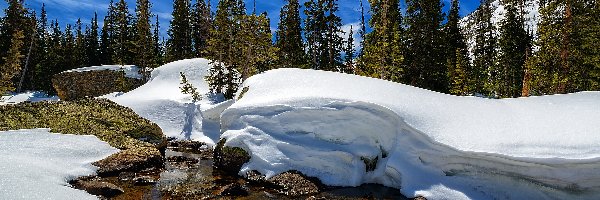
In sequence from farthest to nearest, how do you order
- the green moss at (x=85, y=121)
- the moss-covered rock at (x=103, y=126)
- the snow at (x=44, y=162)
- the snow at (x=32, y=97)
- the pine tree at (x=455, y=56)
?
the snow at (x=32, y=97)
the pine tree at (x=455, y=56)
the green moss at (x=85, y=121)
the moss-covered rock at (x=103, y=126)
the snow at (x=44, y=162)

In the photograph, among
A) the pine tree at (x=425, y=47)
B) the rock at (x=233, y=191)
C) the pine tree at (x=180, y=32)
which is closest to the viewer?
the rock at (x=233, y=191)

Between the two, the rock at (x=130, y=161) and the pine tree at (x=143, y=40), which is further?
the pine tree at (x=143, y=40)

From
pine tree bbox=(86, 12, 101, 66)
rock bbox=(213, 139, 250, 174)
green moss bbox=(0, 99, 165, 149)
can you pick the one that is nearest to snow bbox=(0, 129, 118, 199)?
green moss bbox=(0, 99, 165, 149)

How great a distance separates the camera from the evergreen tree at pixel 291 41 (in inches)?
1734

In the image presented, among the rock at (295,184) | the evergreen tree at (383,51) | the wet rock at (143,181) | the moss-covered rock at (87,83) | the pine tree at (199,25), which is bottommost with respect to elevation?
the wet rock at (143,181)

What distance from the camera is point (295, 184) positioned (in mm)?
10680

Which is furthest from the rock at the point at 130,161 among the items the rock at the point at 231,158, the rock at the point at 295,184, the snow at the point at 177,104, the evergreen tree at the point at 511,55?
the evergreen tree at the point at 511,55

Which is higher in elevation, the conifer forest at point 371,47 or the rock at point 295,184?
the conifer forest at point 371,47

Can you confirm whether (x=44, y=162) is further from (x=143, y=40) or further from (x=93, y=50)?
(x=93, y=50)

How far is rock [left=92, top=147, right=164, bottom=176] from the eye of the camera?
1149 cm

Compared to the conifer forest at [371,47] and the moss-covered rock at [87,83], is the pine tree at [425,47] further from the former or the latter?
the moss-covered rock at [87,83]

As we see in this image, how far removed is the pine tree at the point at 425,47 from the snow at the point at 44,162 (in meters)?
28.7

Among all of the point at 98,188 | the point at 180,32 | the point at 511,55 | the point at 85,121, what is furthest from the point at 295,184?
the point at 180,32

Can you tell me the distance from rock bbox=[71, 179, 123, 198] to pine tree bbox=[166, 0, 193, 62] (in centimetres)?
4482
